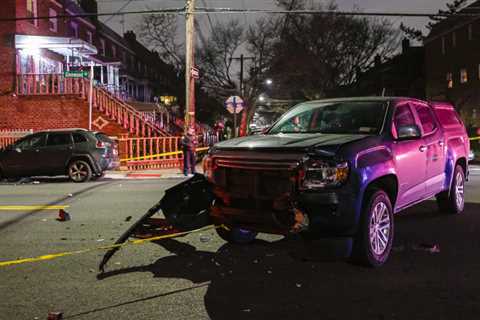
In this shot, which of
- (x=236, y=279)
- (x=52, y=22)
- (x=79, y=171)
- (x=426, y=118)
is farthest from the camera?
(x=52, y=22)

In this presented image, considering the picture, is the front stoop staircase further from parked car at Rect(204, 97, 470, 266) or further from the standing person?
parked car at Rect(204, 97, 470, 266)

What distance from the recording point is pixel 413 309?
4.16 meters

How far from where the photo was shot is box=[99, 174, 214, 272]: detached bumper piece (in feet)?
18.4

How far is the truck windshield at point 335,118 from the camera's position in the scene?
19.9 feet

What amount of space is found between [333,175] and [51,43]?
24966mm

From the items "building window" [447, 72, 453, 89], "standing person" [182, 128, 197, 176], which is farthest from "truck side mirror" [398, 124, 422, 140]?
"building window" [447, 72, 453, 89]

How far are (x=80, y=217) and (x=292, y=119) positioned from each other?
160 inches

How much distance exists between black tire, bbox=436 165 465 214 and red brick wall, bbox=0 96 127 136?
18.3m

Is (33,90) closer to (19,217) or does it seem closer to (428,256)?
(19,217)

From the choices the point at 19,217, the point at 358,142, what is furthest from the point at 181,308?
the point at 19,217

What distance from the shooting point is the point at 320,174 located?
4.86 meters

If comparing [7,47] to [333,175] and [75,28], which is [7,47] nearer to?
[75,28]

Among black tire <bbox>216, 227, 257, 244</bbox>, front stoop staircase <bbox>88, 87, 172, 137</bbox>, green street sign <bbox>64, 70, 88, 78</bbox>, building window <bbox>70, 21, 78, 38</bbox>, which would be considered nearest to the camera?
black tire <bbox>216, 227, 257, 244</bbox>

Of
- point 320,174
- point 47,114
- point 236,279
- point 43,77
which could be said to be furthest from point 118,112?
point 320,174
